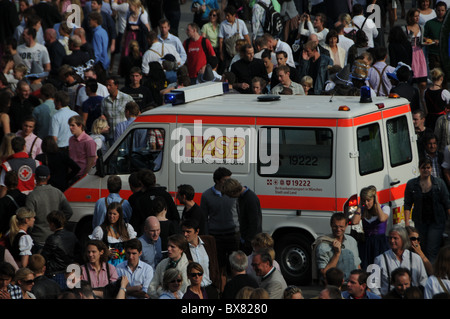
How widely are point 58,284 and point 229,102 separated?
381 centimetres

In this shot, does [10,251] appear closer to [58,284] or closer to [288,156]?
[58,284]

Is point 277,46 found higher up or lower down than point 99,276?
higher up

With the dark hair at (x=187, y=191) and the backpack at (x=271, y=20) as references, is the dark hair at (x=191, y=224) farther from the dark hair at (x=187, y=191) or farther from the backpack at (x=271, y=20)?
the backpack at (x=271, y=20)

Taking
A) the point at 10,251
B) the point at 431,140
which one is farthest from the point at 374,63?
the point at 10,251

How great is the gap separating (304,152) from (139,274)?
290cm

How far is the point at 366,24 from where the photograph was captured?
21234 mm

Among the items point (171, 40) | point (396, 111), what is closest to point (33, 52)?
point (171, 40)

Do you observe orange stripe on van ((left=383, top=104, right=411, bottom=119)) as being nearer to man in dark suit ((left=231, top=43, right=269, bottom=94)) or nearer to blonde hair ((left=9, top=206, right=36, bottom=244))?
blonde hair ((left=9, top=206, right=36, bottom=244))

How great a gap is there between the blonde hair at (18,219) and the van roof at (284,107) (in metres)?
2.16

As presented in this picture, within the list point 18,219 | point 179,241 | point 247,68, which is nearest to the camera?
point 179,241

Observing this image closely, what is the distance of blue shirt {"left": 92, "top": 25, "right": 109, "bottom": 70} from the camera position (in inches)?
856

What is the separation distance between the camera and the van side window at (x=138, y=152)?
14234 millimetres

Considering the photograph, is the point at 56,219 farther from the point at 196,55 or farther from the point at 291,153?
the point at 196,55

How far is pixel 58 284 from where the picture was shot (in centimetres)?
1173
